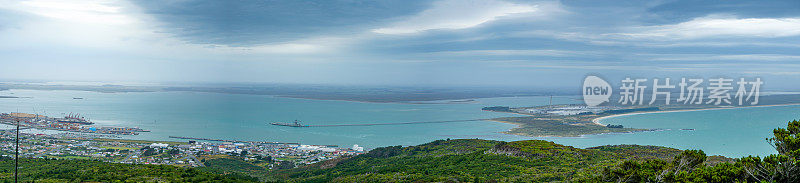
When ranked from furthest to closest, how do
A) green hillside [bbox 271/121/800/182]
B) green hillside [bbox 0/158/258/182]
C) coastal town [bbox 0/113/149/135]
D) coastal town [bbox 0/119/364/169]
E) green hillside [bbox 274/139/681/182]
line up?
coastal town [bbox 0/113/149/135] → coastal town [bbox 0/119/364/169] → green hillside [bbox 274/139/681/182] → green hillside [bbox 0/158/258/182] → green hillside [bbox 271/121/800/182]

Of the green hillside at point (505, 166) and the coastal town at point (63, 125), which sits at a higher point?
the green hillside at point (505, 166)

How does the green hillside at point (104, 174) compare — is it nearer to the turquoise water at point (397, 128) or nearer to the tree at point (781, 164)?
the tree at point (781, 164)

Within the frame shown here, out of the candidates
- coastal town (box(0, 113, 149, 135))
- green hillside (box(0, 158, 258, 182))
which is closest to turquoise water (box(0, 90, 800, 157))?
coastal town (box(0, 113, 149, 135))

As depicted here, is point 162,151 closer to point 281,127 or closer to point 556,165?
point 281,127

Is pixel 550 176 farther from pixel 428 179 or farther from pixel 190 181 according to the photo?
pixel 190 181

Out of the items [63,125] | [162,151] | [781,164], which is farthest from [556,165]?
[63,125]

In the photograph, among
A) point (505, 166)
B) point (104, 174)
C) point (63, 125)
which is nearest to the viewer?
point (104, 174)

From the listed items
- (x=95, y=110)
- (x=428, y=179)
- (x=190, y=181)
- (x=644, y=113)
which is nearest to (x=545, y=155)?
(x=428, y=179)

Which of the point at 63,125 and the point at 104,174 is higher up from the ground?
the point at 104,174

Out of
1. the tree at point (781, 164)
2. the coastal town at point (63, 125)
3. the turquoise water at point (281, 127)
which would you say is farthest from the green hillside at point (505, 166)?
the coastal town at point (63, 125)

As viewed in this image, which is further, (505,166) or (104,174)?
(505,166)

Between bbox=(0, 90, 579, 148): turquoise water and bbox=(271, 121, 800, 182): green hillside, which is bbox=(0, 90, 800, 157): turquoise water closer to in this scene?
bbox=(0, 90, 579, 148): turquoise water
